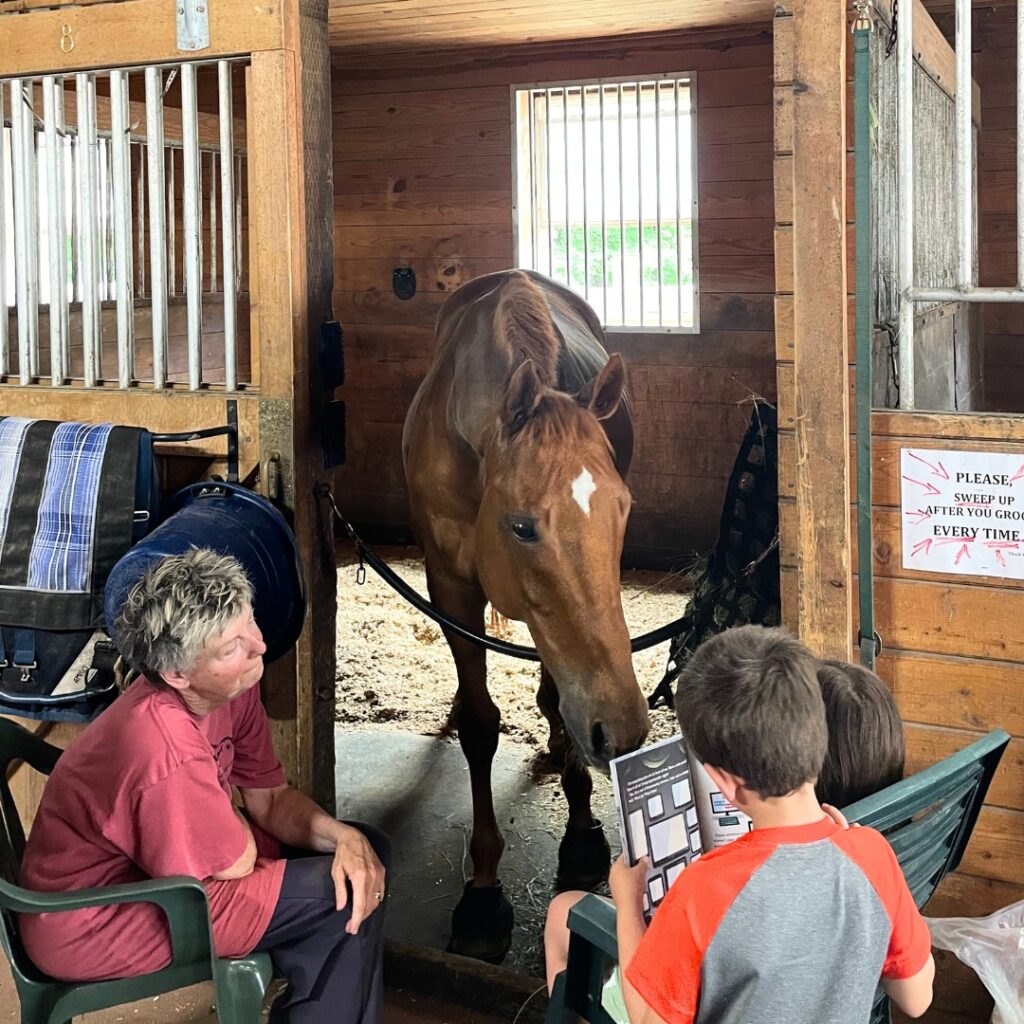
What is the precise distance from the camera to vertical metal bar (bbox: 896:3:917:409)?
186cm

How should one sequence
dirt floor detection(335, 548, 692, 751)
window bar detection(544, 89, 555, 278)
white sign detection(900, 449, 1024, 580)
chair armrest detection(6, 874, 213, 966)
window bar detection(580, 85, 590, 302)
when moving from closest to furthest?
chair armrest detection(6, 874, 213, 966), white sign detection(900, 449, 1024, 580), dirt floor detection(335, 548, 692, 751), window bar detection(580, 85, 590, 302), window bar detection(544, 89, 555, 278)

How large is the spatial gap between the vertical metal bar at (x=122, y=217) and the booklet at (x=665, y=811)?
1563mm

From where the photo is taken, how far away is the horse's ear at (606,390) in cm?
232

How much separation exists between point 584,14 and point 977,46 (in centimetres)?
157

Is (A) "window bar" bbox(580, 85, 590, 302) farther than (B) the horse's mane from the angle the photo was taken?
Yes

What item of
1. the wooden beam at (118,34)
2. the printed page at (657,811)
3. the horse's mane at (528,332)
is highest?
the wooden beam at (118,34)

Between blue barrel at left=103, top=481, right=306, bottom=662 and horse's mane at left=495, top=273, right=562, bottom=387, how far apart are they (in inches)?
24.7

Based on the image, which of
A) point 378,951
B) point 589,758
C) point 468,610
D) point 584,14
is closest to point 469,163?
point 584,14

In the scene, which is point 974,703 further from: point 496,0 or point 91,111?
point 496,0

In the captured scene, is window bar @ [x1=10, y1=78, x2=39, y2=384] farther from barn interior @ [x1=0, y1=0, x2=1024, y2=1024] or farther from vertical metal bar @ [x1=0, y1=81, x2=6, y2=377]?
barn interior @ [x1=0, y1=0, x2=1024, y2=1024]

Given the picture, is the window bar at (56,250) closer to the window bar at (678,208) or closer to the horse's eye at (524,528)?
the horse's eye at (524,528)

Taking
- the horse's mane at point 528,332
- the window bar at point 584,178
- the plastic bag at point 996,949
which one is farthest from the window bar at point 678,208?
the plastic bag at point 996,949

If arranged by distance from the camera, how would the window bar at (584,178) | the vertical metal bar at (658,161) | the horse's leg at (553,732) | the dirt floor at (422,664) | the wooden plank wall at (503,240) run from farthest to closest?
the window bar at (584,178) < the vertical metal bar at (658,161) < the wooden plank wall at (503,240) < the dirt floor at (422,664) < the horse's leg at (553,732)

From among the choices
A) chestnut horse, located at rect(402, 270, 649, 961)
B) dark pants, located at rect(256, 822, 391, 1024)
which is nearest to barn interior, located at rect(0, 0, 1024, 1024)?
chestnut horse, located at rect(402, 270, 649, 961)
